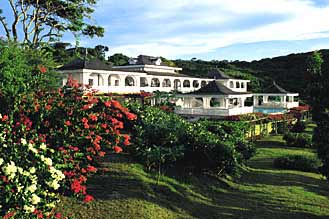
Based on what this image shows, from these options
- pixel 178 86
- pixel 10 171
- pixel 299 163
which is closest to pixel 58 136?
pixel 10 171

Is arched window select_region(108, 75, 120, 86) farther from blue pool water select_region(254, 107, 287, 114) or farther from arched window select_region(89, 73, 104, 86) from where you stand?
blue pool water select_region(254, 107, 287, 114)

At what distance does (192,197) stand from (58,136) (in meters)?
4.16

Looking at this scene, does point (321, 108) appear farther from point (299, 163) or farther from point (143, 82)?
point (143, 82)

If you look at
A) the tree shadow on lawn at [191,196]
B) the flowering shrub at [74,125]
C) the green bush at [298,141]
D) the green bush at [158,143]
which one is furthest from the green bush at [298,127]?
the flowering shrub at [74,125]

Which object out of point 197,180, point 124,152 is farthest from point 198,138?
point 124,152

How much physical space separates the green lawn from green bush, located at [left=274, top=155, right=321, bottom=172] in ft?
8.66

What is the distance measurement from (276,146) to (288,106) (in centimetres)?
2556

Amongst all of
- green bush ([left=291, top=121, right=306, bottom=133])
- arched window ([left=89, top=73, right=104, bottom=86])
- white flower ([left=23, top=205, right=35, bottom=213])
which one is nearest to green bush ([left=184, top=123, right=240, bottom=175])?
white flower ([left=23, top=205, right=35, bottom=213])

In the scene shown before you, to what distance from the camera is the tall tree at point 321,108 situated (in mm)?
10969

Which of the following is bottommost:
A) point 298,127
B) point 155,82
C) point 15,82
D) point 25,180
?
point 298,127

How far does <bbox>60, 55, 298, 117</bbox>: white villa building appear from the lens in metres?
36.2

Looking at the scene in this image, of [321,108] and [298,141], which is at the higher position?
[321,108]

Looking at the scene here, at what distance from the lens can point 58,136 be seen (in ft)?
26.5

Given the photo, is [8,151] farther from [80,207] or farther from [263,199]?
[263,199]
